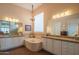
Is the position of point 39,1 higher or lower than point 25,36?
higher

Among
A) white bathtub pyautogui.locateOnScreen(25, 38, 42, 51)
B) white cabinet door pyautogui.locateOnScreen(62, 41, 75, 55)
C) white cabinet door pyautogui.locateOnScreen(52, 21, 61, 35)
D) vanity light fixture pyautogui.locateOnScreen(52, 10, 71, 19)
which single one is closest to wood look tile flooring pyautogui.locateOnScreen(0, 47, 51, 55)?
white bathtub pyautogui.locateOnScreen(25, 38, 42, 51)

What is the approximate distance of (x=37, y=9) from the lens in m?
2.25

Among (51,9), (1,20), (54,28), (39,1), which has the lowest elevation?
(54,28)

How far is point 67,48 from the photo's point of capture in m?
2.07

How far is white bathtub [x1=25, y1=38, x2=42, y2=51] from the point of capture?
2206 mm

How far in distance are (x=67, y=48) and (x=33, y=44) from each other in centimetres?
61

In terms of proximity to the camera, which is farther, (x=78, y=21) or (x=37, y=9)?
(x=37, y=9)

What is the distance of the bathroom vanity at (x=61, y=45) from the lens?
202 cm

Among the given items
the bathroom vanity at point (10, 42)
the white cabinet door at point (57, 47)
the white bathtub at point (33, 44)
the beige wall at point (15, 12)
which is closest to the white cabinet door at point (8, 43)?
the bathroom vanity at point (10, 42)

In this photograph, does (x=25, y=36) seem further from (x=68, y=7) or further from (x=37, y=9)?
(x=68, y=7)

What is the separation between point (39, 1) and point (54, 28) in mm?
564

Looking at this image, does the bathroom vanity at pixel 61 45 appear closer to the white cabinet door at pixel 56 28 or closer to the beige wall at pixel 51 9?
the white cabinet door at pixel 56 28

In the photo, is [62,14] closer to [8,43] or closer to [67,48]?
[67,48]

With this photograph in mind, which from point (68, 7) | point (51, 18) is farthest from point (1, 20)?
point (68, 7)
